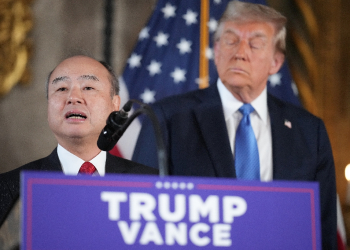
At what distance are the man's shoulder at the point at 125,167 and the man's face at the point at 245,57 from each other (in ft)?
2.52

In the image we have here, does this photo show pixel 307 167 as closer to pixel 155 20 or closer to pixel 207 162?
pixel 207 162

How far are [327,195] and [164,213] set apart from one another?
2.17 metres

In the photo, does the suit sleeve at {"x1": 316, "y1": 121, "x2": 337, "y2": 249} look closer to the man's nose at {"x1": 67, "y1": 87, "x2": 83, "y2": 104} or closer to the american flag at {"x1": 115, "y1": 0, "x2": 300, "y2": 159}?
the american flag at {"x1": 115, "y1": 0, "x2": 300, "y2": 159}

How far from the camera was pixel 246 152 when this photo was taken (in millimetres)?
3113

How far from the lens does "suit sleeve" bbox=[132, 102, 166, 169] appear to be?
303 centimetres

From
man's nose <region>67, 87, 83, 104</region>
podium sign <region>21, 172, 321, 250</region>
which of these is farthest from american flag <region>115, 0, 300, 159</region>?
podium sign <region>21, 172, 321, 250</region>

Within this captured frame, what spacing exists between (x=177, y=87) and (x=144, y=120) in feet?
1.07

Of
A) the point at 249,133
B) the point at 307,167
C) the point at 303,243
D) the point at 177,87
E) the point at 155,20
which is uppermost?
the point at 155,20

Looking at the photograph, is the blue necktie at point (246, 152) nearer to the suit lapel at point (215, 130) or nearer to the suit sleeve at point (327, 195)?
the suit lapel at point (215, 130)

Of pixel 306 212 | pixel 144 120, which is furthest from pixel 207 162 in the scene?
pixel 306 212

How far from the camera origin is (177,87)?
3.25 metres

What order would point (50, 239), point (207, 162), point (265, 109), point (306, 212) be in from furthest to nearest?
point (265, 109) → point (207, 162) → point (306, 212) → point (50, 239)

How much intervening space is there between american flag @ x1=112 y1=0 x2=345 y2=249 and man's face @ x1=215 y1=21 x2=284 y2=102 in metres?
0.07

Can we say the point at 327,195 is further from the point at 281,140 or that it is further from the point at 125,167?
the point at 125,167
